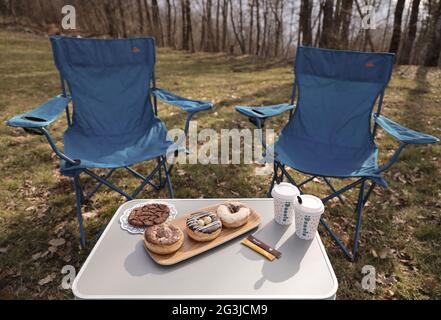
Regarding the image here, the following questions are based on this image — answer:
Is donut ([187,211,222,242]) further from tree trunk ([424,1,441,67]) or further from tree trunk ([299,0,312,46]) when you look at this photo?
tree trunk ([299,0,312,46])

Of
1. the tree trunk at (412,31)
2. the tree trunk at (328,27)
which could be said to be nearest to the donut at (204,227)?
the tree trunk at (328,27)

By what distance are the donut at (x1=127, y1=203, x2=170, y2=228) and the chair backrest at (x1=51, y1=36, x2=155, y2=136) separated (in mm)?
961

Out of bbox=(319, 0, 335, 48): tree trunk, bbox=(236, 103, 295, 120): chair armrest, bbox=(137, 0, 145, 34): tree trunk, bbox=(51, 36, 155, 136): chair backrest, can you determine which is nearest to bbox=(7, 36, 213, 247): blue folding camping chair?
bbox=(51, 36, 155, 136): chair backrest

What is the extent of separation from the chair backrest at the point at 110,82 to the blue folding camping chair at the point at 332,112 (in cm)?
85

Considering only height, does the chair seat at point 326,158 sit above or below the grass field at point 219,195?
above

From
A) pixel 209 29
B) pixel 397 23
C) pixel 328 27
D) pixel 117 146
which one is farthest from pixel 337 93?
pixel 209 29

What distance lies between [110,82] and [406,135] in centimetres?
209

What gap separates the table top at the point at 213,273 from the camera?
108cm

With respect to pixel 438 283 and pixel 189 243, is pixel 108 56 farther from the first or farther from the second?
pixel 438 283

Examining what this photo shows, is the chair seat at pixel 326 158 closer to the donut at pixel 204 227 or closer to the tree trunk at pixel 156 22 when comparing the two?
the donut at pixel 204 227

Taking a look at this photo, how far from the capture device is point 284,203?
4.60 ft

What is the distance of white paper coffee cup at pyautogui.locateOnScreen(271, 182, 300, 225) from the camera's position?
1.40 m

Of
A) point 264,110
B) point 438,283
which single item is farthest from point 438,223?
point 264,110

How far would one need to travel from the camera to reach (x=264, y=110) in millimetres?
2137
